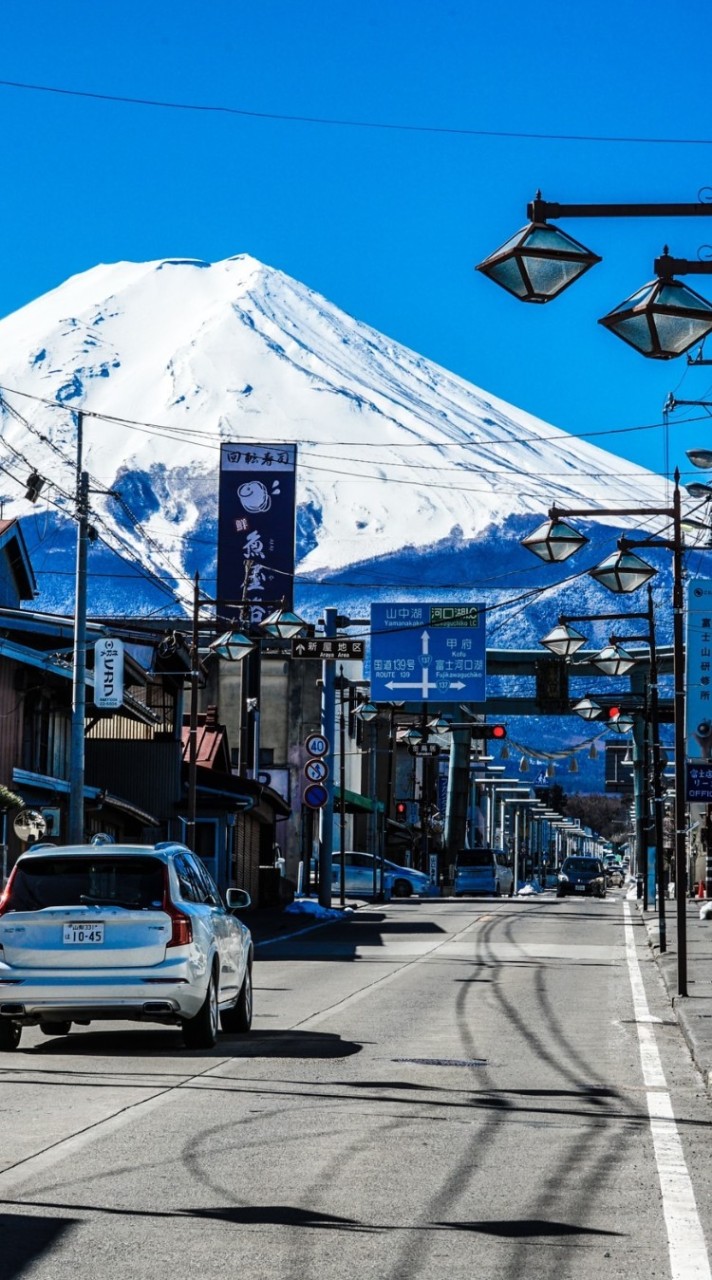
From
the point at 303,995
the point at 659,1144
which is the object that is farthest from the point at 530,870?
the point at 659,1144

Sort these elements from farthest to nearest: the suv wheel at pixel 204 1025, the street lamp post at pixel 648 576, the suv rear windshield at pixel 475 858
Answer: the suv rear windshield at pixel 475 858, the street lamp post at pixel 648 576, the suv wheel at pixel 204 1025

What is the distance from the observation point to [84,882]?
13.8 meters

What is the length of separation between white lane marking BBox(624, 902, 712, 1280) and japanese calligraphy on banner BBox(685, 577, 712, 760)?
36425 millimetres

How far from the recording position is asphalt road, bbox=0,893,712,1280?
6555mm

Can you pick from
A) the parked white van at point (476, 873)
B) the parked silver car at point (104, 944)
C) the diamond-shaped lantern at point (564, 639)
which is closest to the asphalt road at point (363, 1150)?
the parked silver car at point (104, 944)

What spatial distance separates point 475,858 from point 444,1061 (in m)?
54.4

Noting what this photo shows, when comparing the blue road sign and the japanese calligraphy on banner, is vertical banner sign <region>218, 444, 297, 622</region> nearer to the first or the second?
the blue road sign

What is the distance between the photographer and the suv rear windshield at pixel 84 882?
13.6 metres

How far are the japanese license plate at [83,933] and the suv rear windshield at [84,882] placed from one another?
0.22 meters

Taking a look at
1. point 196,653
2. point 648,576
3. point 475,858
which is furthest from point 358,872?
point 648,576

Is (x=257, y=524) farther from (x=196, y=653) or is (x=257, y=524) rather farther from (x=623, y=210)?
(x=623, y=210)

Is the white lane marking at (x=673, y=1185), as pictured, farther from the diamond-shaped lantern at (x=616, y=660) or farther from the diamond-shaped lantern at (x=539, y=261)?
the diamond-shaped lantern at (x=616, y=660)

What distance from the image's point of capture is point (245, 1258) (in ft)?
21.0

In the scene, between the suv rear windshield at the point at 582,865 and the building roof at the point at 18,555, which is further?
the suv rear windshield at the point at 582,865
